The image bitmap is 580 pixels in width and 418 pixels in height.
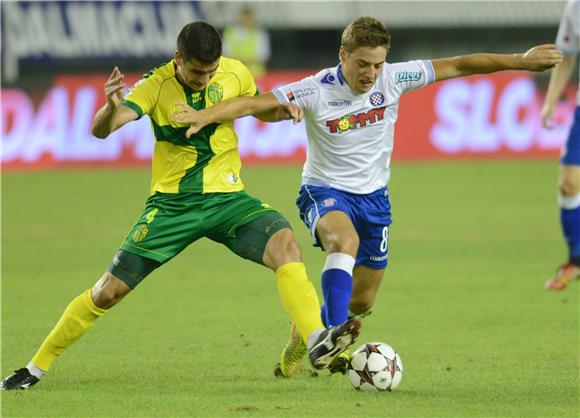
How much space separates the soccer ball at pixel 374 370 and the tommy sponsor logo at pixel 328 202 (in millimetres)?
898


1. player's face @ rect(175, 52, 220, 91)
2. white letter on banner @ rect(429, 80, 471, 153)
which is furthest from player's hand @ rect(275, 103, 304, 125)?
white letter on banner @ rect(429, 80, 471, 153)

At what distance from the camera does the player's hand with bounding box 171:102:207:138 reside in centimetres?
654

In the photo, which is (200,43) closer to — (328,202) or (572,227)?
(328,202)

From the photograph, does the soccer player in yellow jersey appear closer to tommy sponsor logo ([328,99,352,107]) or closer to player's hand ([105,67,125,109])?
player's hand ([105,67,125,109])

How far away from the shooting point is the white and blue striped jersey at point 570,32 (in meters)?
9.91

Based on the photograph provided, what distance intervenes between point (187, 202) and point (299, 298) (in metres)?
0.92

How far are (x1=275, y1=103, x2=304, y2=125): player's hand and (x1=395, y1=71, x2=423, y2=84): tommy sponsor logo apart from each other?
2.55 feet

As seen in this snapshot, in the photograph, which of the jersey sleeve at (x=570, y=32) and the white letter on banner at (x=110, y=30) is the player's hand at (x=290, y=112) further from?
the white letter on banner at (x=110, y=30)

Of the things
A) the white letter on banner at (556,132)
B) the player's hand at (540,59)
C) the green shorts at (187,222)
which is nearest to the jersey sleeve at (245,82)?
the green shorts at (187,222)

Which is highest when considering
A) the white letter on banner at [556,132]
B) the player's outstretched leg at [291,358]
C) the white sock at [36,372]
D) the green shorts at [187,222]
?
the green shorts at [187,222]

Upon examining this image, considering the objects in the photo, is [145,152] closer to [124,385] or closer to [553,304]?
[553,304]

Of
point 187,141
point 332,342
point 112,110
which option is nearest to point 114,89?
point 112,110

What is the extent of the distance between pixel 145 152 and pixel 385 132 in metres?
14.3

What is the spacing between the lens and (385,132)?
7.27 meters
